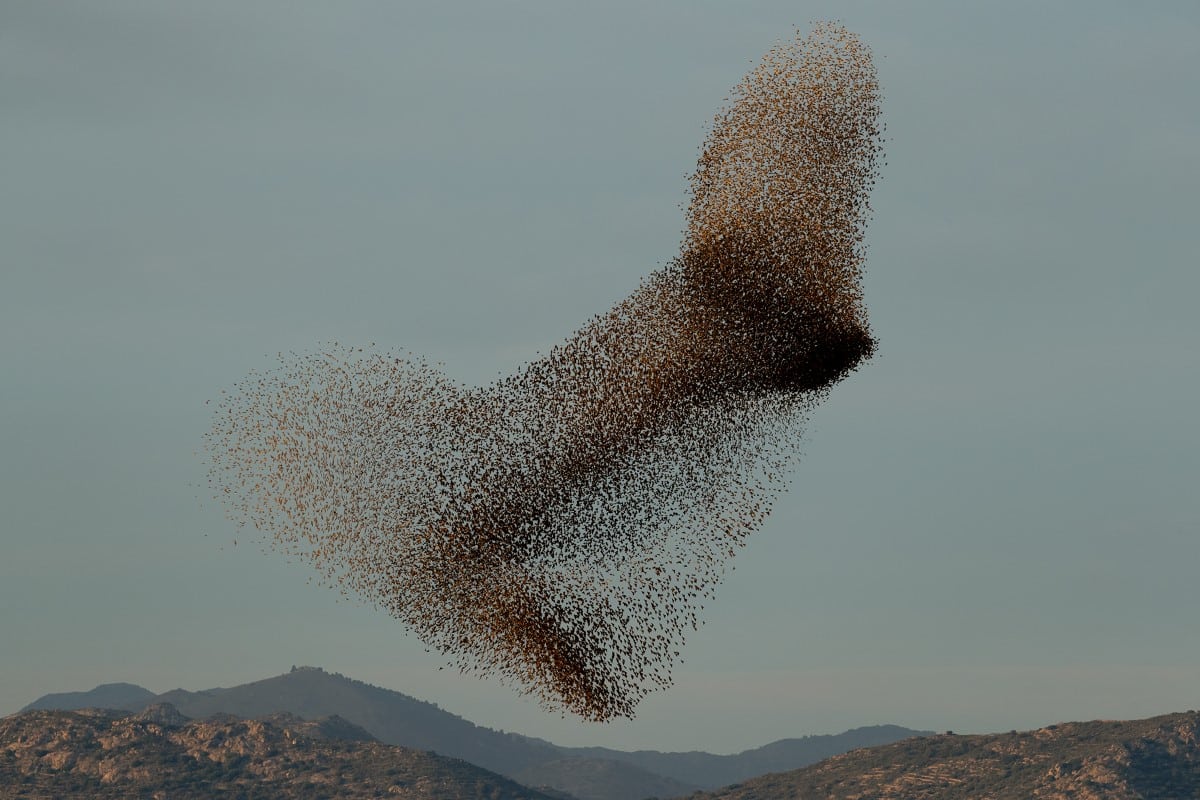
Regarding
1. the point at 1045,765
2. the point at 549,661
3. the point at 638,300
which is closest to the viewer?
the point at 549,661

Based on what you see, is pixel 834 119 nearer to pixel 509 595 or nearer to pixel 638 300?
pixel 638 300

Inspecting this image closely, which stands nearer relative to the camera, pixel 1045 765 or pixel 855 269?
pixel 855 269

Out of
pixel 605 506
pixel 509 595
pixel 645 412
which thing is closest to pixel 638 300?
pixel 645 412

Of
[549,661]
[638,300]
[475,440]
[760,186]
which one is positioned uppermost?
[760,186]

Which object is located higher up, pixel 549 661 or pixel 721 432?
pixel 721 432

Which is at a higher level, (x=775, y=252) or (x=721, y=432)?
(x=775, y=252)

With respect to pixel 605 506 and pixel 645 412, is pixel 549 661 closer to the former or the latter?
pixel 605 506

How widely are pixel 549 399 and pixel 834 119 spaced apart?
14.7 meters

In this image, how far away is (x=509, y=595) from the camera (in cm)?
5012

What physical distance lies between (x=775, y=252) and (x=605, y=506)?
11107mm

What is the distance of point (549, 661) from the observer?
49.1 m

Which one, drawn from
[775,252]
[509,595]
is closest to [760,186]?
[775,252]

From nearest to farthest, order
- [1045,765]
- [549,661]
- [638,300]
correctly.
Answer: [549,661] < [638,300] < [1045,765]

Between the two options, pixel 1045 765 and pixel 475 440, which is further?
pixel 1045 765
